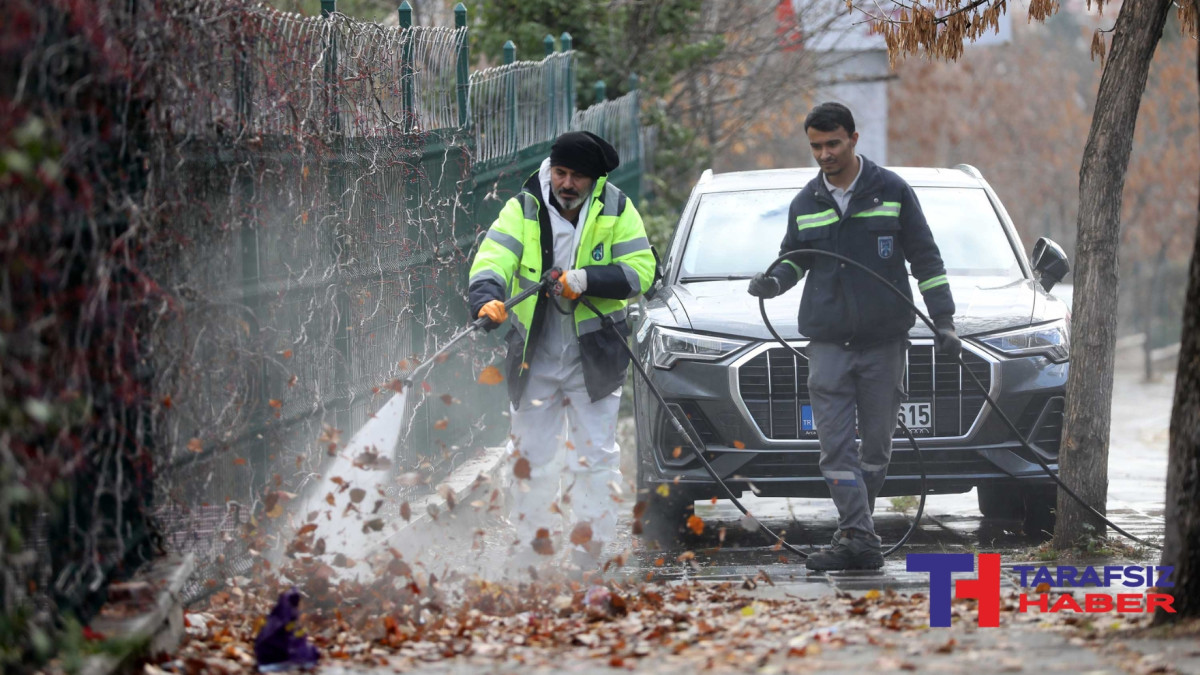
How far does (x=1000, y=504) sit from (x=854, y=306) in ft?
8.10

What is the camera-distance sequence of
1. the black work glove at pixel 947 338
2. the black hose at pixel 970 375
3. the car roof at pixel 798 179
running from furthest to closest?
the car roof at pixel 798 179, the black work glove at pixel 947 338, the black hose at pixel 970 375

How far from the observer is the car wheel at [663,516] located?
25.3ft

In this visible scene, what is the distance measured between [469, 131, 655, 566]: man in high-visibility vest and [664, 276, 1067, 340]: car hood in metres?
1.00

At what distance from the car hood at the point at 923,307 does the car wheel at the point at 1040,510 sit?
3.02 feet

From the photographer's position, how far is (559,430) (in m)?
6.47

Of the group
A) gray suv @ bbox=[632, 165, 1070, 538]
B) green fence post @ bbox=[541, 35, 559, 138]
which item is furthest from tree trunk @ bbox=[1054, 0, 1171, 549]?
green fence post @ bbox=[541, 35, 559, 138]

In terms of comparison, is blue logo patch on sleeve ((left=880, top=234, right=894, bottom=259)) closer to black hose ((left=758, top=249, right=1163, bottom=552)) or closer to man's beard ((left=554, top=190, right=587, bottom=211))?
black hose ((left=758, top=249, right=1163, bottom=552))

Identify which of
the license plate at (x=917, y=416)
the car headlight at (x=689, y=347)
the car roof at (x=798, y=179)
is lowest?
the license plate at (x=917, y=416)

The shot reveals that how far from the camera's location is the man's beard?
6.27 m

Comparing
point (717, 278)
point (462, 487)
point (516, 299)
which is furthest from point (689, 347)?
point (462, 487)

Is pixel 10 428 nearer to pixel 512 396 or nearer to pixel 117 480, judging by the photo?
pixel 117 480

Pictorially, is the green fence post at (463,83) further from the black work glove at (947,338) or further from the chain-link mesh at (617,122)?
the black work glove at (947,338)

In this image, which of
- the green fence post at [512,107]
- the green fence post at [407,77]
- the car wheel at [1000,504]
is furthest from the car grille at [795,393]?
the green fence post at [512,107]

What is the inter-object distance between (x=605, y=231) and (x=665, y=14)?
31.1ft
